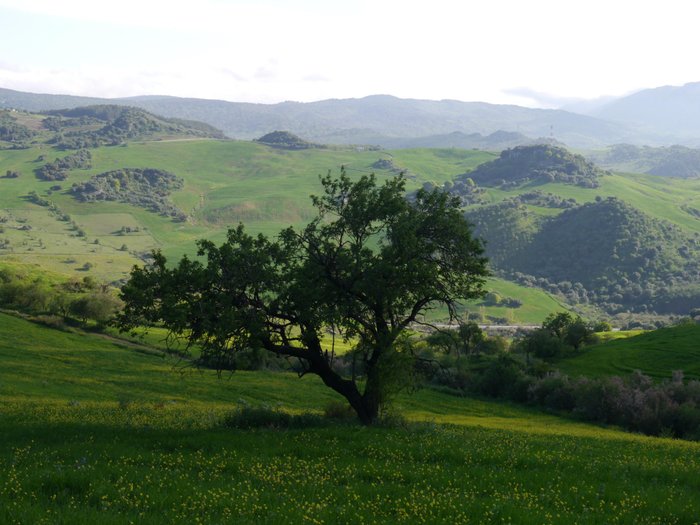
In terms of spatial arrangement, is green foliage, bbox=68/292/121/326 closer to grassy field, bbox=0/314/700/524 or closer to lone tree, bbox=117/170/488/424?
grassy field, bbox=0/314/700/524

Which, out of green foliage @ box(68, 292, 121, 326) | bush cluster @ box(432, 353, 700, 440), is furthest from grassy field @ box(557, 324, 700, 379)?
green foliage @ box(68, 292, 121, 326)

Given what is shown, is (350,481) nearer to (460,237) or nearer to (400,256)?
(400,256)

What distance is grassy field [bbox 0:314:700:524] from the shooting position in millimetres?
14172

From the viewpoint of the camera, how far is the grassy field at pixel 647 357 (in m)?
91.9

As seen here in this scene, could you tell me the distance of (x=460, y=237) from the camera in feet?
100

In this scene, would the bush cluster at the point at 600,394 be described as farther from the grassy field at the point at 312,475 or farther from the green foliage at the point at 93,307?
the green foliage at the point at 93,307

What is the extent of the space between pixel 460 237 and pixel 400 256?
3.64 meters

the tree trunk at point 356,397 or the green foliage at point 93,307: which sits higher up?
the tree trunk at point 356,397

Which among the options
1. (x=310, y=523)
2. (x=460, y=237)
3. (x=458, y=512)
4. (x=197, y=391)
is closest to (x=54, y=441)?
(x=310, y=523)

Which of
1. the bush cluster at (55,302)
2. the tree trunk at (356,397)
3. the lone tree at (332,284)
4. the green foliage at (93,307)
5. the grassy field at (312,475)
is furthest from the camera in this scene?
the bush cluster at (55,302)

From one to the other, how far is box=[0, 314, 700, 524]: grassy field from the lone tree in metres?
3.81

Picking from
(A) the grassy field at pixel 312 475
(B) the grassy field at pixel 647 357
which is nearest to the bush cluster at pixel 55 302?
(B) the grassy field at pixel 647 357

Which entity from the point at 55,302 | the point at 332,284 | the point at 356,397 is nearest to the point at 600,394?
the point at 356,397

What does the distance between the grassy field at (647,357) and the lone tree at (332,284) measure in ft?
229
